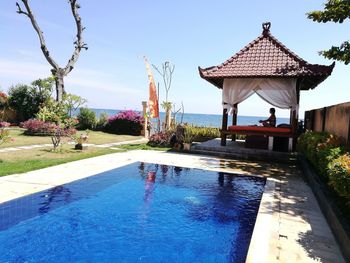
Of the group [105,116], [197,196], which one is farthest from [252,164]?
[105,116]

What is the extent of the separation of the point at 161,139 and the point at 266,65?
19.9 ft

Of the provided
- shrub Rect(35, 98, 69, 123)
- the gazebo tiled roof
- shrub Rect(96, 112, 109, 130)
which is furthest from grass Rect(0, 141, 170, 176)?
shrub Rect(96, 112, 109, 130)

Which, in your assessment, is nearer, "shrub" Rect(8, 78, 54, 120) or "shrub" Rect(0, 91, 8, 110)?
"shrub" Rect(0, 91, 8, 110)

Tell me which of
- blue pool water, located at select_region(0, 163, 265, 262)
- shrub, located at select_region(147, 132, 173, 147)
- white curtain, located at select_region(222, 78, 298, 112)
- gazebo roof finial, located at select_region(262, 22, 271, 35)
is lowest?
blue pool water, located at select_region(0, 163, 265, 262)

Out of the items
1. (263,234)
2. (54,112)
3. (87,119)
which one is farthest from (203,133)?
(263,234)

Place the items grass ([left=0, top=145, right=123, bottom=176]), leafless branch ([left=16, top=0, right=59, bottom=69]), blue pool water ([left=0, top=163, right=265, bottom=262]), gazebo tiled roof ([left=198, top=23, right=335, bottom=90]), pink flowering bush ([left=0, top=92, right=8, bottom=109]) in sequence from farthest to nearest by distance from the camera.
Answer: leafless branch ([left=16, top=0, right=59, bottom=69]), gazebo tiled roof ([left=198, top=23, right=335, bottom=90]), pink flowering bush ([left=0, top=92, right=8, bottom=109]), grass ([left=0, top=145, right=123, bottom=176]), blue pool water ([left=0, top=163, right=265, bottom=262])

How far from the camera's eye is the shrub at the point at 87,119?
73.7 ft

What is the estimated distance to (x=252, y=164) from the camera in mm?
11383

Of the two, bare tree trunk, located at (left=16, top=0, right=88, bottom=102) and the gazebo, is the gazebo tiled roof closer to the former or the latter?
the gazebo

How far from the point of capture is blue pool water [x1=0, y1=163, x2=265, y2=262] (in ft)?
14.4

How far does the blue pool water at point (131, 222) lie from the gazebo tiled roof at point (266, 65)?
19.1 feet

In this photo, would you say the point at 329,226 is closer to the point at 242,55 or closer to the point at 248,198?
the point at 248,198

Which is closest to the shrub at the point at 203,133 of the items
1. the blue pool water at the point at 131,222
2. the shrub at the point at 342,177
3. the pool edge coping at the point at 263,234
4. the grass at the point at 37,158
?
the grass at the point at 37,158

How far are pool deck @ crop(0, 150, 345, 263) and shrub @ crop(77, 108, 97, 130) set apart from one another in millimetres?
11017
